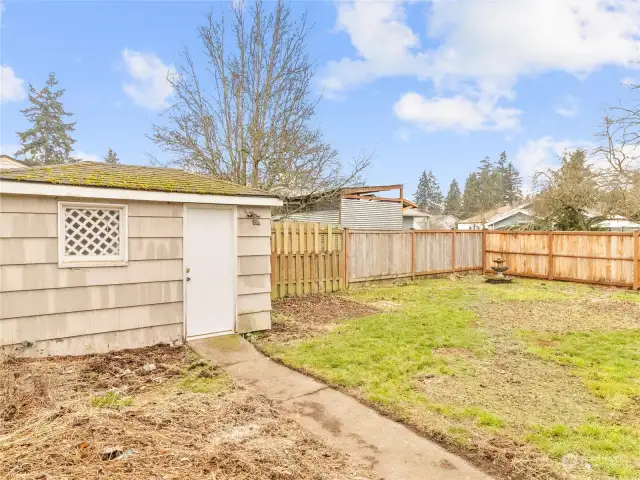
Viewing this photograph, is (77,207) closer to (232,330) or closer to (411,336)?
(232,330)

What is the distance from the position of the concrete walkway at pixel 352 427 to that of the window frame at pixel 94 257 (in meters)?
1.77

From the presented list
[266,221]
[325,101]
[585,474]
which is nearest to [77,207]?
[266,221]

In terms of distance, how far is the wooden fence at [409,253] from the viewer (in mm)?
11422

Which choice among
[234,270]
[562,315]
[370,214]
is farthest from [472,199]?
[234,270]

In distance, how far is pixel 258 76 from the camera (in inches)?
507

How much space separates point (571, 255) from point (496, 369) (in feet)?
32.6

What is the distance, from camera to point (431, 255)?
528 inches

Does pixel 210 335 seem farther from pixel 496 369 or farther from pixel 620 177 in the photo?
pixel 620 177

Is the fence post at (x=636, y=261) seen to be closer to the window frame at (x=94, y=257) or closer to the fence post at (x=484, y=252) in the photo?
the fence post at (x=484, y=252)

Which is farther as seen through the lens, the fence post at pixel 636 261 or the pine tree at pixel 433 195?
the pine tree at pixel 433 195

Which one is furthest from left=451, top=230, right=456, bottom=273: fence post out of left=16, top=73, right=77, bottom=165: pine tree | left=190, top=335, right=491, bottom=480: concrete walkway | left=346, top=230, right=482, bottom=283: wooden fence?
left=16, top=73, right=77, bottom=165: pine tree

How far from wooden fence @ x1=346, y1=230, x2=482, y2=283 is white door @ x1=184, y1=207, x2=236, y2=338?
545 cm

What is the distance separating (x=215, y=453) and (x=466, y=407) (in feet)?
7.61

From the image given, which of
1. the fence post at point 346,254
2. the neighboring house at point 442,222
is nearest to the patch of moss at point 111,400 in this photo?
the fence post at point 346,254
